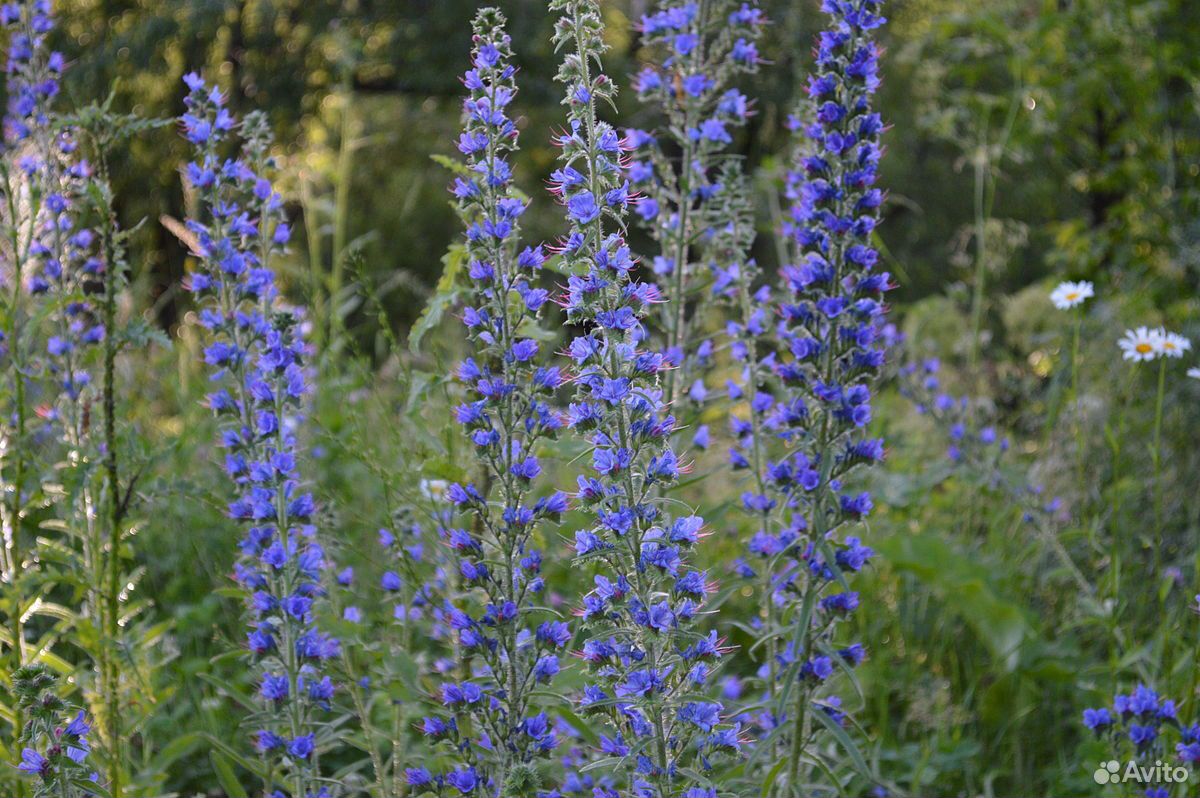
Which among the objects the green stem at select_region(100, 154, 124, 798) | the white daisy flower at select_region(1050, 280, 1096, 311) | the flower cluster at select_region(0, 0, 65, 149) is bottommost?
the green stem at select_region(100, 154, 124, 798)

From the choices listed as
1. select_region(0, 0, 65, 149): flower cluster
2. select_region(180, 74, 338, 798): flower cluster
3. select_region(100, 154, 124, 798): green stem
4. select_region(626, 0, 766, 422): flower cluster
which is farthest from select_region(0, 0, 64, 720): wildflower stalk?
select_region(626, 0, 766, 422): flower cluster

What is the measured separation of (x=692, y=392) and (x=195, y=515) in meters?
2.47

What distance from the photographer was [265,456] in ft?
8.11

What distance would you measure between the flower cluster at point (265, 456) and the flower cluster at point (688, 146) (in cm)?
101

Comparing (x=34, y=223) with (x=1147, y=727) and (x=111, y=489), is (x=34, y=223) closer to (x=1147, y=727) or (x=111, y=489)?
(x=111, y=489)

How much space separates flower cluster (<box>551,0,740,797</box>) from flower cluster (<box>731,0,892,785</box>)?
41cm

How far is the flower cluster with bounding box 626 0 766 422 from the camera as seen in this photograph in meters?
3.08

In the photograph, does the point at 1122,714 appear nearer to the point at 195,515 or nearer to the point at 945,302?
the point at 195,515

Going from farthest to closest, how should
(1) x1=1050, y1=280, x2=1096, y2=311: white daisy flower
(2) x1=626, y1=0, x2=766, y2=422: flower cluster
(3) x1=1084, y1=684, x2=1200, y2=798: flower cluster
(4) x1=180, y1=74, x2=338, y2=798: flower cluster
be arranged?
1. (1) x1=1050, y1=280, x2=1096, y2=311: white daisy flower
2. (2) x1=626, y1=0, x2=766, y2=422: flower cluster
3. (3) x1=1084, y1=684, x2=1200, y2=798: flower cluster
4. (4) x1=180, y1=74, x2=338, y2=798: flower cluster

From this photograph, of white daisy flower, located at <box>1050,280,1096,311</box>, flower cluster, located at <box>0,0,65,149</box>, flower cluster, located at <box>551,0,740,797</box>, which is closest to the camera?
flower cluster, located at <box>551,0,740,797</box>

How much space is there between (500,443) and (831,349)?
754 millimetres

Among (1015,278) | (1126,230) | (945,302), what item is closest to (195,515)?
(945,302)

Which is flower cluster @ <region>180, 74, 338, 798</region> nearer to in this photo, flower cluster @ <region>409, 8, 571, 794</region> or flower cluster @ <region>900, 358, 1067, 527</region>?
flower cluster @ <region>409, 8, 571, 794</region>

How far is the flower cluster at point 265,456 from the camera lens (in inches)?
92.4
